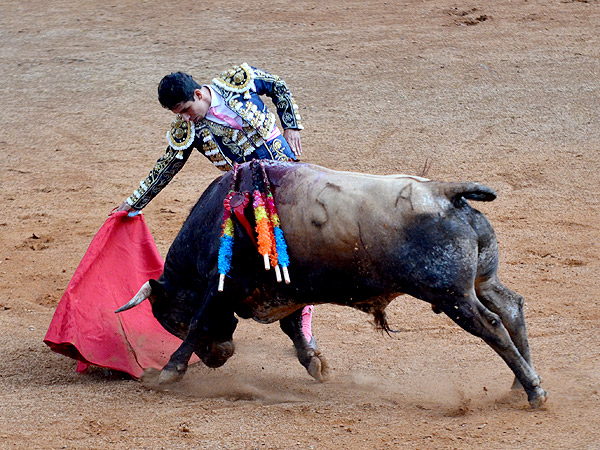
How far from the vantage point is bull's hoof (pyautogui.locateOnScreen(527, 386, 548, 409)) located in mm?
4176

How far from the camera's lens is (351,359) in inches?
205

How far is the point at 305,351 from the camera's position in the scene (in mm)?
4992

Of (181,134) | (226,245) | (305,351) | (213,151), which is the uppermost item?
(181,134)

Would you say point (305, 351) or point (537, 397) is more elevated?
point (537, 397)

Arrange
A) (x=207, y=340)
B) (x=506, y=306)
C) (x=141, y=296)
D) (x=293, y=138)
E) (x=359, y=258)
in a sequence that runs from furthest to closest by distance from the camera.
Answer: (x=293, y=138), (x=141, y=296), (x=207, y=340), (x=506, y=306), (x=359, y=258)

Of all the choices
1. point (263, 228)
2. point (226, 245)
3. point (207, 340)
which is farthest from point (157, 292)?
point (263, 228)

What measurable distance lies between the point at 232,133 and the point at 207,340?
1.21 m

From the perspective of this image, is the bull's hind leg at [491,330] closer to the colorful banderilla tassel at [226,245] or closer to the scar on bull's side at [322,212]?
the scar on bull's side at [322,212]

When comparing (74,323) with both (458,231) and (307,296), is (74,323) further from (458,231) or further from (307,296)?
(458,231)

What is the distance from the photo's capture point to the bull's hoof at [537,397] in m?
4.18

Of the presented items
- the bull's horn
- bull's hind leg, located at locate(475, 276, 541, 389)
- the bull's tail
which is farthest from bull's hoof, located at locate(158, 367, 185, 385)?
Result: the bull's tail

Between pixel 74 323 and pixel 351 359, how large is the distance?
5.63 feet

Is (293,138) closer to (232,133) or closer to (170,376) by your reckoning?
(232,133)

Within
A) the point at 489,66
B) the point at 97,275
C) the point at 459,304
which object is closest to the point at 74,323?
the point at 97,275
